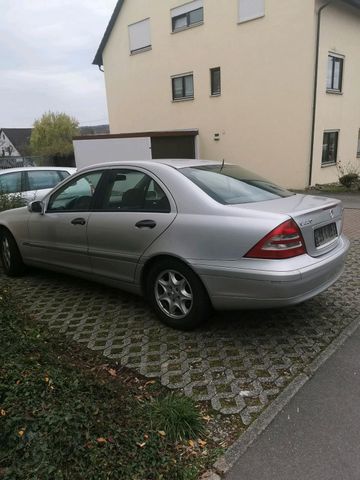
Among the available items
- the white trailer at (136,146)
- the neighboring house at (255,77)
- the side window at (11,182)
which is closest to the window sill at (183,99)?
the neighboring house at (255,77)

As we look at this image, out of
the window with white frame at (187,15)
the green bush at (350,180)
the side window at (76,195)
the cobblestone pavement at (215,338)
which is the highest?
the window with white frame at (187,15)

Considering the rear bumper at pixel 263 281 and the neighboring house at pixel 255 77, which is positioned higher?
the neighboring house at pixel 255 77

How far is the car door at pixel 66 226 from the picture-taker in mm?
4418

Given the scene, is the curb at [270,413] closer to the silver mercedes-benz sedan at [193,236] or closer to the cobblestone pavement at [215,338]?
the cobblestone pavement at [215,338]

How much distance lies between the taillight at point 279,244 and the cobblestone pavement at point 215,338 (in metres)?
0.83

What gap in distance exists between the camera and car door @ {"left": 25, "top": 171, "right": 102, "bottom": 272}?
14.5 ft

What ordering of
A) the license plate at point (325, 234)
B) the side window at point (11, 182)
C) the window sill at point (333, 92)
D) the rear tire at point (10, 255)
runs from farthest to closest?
the window sill at point (333, 92) → the side window at point (11, 182) → the rear tire at point (10, 255) → the license plate at point (325, 234)

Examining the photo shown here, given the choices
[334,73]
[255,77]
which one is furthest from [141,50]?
[334,73]

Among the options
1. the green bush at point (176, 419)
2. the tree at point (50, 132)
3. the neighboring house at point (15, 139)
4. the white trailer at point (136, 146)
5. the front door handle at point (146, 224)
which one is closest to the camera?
the green bush at point (176, 419)

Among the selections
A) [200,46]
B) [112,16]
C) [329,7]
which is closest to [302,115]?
[329,7]

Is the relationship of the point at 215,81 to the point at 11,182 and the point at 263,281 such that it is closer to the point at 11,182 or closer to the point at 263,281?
the point at 11,182

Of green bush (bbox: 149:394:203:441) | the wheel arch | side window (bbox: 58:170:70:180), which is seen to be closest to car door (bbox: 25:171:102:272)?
the wheel arch

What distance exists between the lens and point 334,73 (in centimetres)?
1536

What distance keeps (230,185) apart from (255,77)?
42.7ft
